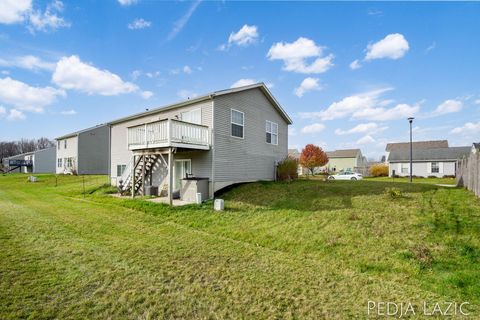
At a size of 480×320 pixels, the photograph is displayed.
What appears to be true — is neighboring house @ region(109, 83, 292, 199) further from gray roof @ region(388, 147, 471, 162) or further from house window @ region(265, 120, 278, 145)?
gray roof @ region(388, 147, 471, 162)

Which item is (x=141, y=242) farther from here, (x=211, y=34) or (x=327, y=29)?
(x=327, y=29)

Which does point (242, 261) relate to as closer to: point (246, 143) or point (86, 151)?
point (246, 143)

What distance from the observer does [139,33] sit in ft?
52.2

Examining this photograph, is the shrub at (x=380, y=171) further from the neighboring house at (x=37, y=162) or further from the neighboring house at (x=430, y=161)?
the neighboring house at (x=37, y=162)

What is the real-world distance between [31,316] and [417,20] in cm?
1699

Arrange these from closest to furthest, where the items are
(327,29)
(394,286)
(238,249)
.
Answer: (394,286) < (238,249) < (327,29)

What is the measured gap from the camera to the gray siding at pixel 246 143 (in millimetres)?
14039

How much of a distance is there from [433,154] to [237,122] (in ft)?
116

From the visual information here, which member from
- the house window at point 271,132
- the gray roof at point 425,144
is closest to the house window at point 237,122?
the house window at point 271,132

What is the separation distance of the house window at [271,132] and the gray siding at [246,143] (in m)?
0.36

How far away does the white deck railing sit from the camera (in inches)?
472

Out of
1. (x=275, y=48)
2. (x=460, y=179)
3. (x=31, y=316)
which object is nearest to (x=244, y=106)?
(x=275, y=48)

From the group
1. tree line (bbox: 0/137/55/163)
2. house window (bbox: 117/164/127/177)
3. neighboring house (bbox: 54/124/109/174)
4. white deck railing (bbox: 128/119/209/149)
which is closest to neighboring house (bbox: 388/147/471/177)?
white deck railing (bbox: 128/119/209/149)

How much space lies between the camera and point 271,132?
18.5 m
